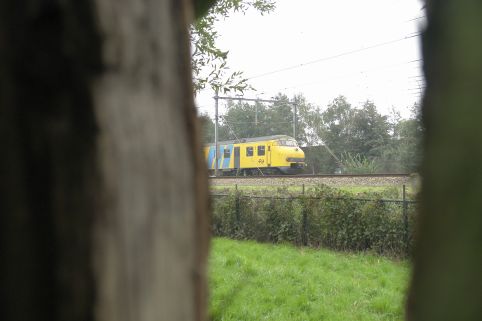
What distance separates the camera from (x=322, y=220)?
32.1ft

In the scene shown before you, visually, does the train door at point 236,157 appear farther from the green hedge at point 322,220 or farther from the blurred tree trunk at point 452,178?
the blurred tree trunk at point 452,178

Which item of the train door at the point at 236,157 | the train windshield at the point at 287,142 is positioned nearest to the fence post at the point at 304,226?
the train windshield at the point at 287,142

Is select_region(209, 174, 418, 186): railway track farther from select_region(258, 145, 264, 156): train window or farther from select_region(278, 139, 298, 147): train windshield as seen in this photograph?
select_region(258, 145, 264, 156): train window

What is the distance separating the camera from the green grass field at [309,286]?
523cm

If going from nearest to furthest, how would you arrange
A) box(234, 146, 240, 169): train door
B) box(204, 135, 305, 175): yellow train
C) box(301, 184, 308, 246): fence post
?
box(301, 184, 308, 246): fence post < box(204, 135, 305, 175): yellow train < box(234, 146, 240, 169): train door

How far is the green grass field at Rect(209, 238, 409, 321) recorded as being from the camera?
5.23 m

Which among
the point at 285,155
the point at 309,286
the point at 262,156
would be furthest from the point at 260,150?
the point at 309,286

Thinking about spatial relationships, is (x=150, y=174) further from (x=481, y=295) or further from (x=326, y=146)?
(x=326, y=146)

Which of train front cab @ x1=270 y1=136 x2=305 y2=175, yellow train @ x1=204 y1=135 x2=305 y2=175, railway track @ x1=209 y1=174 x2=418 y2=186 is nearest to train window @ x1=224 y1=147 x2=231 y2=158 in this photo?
yellow train @ x1=204 y1=135 x2=305 y2=175

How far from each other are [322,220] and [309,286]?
3.58 metres

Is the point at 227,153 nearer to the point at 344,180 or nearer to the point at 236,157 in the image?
the point at 236,157

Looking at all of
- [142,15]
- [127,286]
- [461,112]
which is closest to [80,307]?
[127,286]

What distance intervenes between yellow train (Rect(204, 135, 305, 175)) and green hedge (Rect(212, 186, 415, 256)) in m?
12.0

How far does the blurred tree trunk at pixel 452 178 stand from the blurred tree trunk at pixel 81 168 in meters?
0.23
